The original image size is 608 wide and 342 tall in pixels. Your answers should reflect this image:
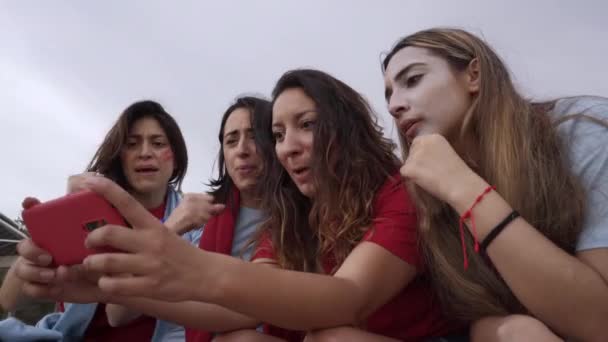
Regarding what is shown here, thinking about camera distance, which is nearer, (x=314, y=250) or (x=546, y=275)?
(x=546, y=275)

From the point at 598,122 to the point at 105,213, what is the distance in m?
1.52

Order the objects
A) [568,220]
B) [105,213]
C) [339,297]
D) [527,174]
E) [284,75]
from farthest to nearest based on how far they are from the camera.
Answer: [284,75] < [527,174] < [568,220] < [339,297] < [105,213]

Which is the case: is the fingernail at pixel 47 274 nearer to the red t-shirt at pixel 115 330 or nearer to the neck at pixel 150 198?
the red t-shirt at pixel 115 330

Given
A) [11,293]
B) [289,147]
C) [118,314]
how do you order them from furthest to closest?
[11,293], [118,314], [289,147]

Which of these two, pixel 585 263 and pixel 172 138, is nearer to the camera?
pixel 585 263

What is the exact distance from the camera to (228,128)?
3092mm

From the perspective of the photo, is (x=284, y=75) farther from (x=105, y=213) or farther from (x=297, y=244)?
(x=105, y=213)

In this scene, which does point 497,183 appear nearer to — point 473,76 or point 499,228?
point 499,228

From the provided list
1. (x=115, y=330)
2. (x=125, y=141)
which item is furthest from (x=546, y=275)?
(x=125, y=141)

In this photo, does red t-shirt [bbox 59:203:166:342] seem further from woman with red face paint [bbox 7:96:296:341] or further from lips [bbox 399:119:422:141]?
lips [bbox 399:119:422:141]

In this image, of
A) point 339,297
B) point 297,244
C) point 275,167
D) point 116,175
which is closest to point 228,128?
point 275,167

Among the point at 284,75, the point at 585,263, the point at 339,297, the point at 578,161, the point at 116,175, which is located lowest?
the point at 585,263

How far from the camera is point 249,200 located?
10.2 ft

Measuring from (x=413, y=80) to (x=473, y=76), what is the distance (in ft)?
0.77
